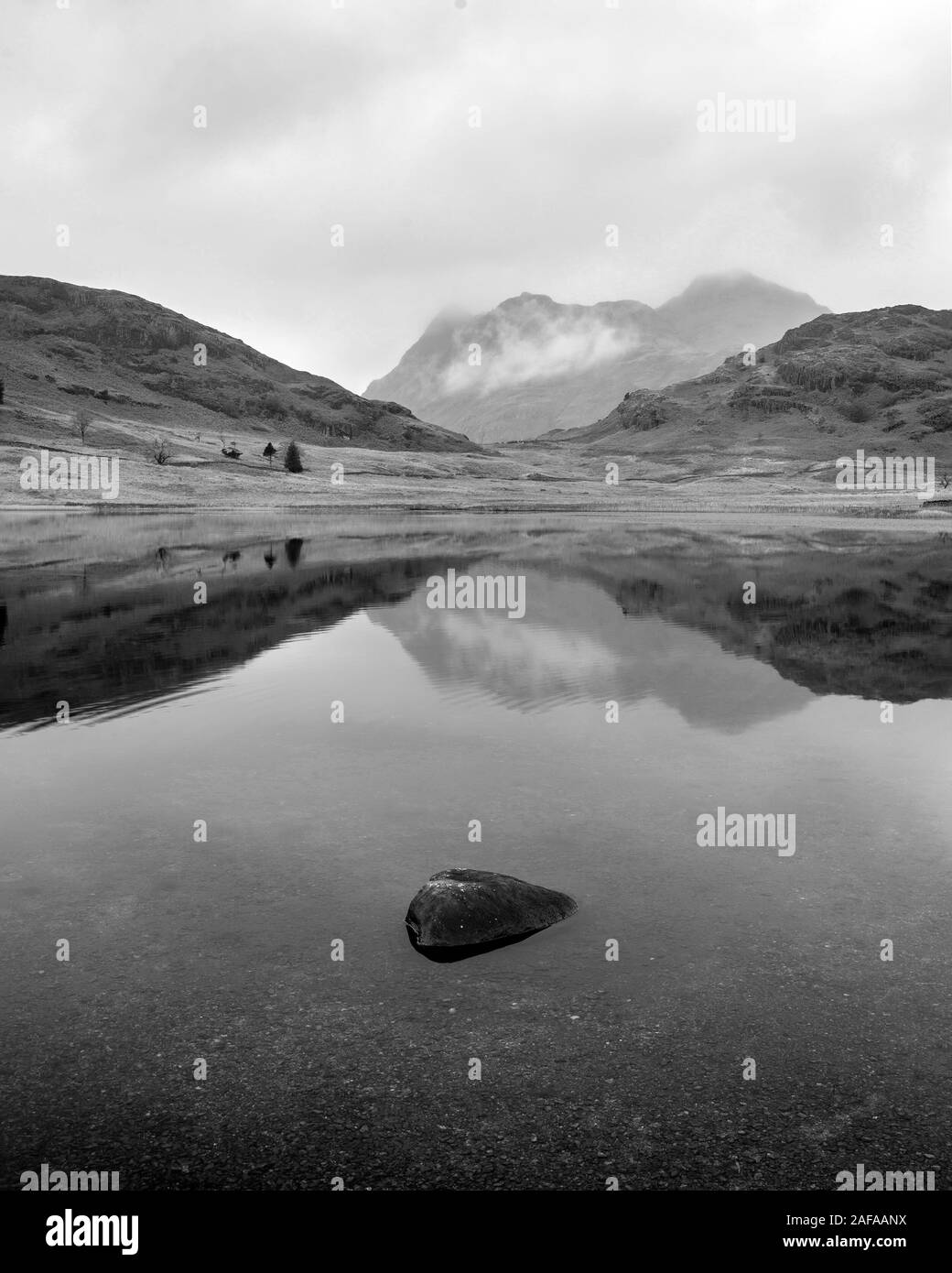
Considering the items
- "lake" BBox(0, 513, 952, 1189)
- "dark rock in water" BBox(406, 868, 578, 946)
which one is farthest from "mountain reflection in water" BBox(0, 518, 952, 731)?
"dark rock in water" BBox(406, 868, 578, 946)

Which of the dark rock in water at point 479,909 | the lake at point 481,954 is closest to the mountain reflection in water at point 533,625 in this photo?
the lake at point 481,954

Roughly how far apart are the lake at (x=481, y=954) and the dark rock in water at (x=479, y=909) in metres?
0.27

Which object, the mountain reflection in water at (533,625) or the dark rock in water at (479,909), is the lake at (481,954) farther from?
the mountain reflection in water at (533,625)

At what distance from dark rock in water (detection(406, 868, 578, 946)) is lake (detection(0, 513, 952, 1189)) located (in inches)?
10.5

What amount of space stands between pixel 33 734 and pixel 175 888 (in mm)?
10491

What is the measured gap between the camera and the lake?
8.46 metres

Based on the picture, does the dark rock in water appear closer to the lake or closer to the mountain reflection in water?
the lake

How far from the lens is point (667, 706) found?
25.2 metres

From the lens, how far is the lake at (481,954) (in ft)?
27.8

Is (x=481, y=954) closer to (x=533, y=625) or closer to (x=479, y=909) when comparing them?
(x=479, y=909)

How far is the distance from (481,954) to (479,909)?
608mm

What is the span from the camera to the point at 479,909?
12180 millimetres

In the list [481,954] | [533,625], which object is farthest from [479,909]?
[533,625]
